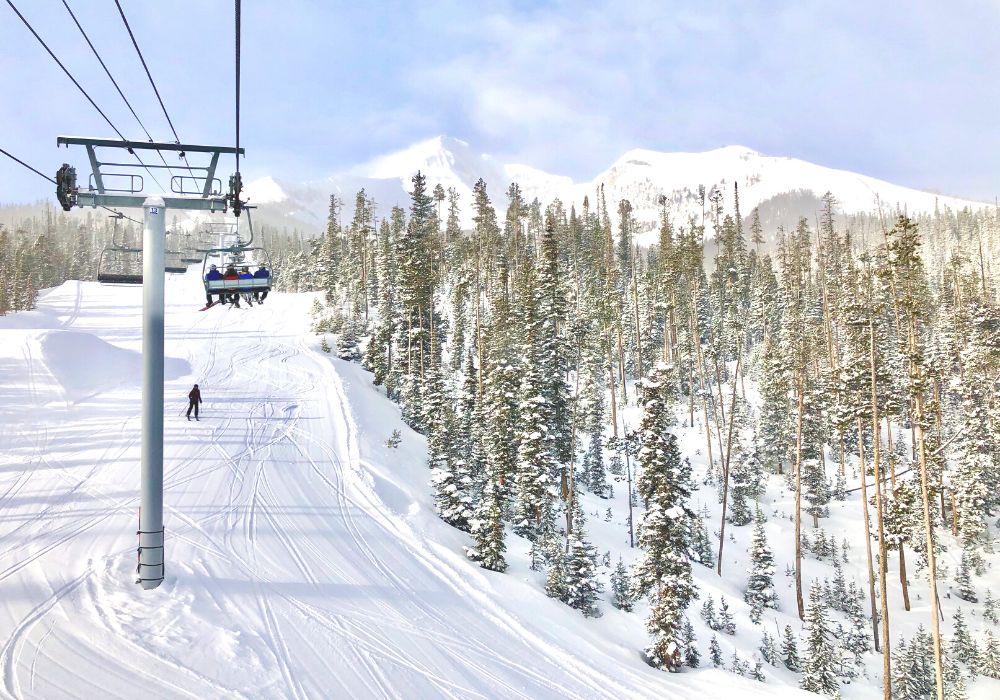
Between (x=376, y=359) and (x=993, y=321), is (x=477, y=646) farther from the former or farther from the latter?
(x=993, y=321)

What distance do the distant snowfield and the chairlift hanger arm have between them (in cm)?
930

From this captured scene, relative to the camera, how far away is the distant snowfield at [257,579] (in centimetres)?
970

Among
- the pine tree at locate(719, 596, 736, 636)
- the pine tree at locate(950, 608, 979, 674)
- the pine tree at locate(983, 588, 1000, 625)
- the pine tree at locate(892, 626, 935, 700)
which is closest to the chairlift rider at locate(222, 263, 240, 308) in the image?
the pine tree at locate(719, 596, 736, 636)

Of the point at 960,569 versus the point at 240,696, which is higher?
the point at 240,696

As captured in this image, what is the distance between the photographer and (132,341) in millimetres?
51438

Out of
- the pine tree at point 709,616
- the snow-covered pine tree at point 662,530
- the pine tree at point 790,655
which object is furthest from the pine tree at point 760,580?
the snow-covered pine tree at point 662,530

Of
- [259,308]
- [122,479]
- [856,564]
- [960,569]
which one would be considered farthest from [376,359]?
[960,569]

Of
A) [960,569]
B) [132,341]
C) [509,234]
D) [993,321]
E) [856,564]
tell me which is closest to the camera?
[960,569]

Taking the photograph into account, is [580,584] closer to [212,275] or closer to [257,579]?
[257,579]

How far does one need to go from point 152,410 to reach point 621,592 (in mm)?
21068

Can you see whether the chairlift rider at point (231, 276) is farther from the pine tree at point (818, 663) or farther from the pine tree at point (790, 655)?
the pine tree at point (790, 655)

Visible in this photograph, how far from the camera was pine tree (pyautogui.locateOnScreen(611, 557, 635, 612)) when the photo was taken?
23.6m

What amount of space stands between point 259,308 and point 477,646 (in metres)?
68.8

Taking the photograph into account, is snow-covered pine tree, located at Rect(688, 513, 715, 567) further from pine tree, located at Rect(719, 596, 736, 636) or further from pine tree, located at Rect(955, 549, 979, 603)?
pine tree, located at Rect(955, 549, 979, 603)
